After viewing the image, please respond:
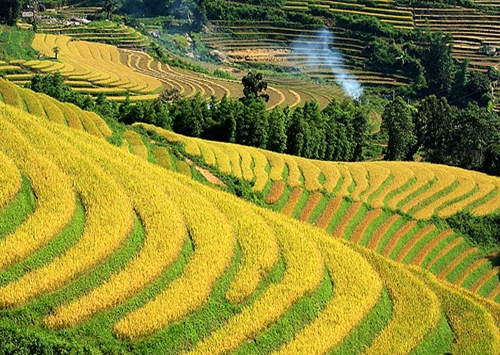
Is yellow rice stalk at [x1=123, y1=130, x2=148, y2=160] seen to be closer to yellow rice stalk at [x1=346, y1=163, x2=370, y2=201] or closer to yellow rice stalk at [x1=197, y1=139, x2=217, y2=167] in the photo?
yellow rice stalk at [x1=197, y1=139, x2=217, y2=167]

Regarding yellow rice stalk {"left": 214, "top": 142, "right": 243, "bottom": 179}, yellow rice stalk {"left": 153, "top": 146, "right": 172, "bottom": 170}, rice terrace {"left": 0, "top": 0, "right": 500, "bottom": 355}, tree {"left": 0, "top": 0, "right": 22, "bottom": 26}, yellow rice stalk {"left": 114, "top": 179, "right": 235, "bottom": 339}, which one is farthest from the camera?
tree {"left": 0, "top": 0, "right": 22, "bottom": 26}

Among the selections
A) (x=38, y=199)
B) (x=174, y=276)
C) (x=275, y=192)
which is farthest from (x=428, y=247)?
(x=38, y=199)

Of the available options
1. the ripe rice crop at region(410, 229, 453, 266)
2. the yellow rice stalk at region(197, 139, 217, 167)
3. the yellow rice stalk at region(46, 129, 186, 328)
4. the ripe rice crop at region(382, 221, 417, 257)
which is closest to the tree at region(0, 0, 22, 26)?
the yellow rice stalk at region(197, 139, 217, 167)

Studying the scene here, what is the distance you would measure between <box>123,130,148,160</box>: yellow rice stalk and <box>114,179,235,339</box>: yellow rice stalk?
8083 mm

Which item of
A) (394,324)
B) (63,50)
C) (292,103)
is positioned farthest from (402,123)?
(63,50)

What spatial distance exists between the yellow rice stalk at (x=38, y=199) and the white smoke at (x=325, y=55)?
67128 millimetres

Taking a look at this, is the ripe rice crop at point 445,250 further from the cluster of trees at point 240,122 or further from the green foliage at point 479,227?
the cluster of trees at point 240,122

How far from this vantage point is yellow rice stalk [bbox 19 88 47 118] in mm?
26375

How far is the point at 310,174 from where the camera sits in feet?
107

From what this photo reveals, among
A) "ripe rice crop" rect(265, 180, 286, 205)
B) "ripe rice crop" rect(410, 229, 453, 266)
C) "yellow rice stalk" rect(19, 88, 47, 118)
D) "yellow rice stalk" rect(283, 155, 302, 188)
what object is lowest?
"ripe rice crop" rect(410, 229, 453, 266)

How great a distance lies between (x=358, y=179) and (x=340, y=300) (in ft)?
60.5

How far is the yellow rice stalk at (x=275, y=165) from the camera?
31.0 m

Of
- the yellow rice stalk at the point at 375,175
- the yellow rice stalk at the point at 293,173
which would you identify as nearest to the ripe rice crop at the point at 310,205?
the yellow rice stalk at the point at 293,173

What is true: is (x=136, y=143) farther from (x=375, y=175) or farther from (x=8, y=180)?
(x=375, y=175)
